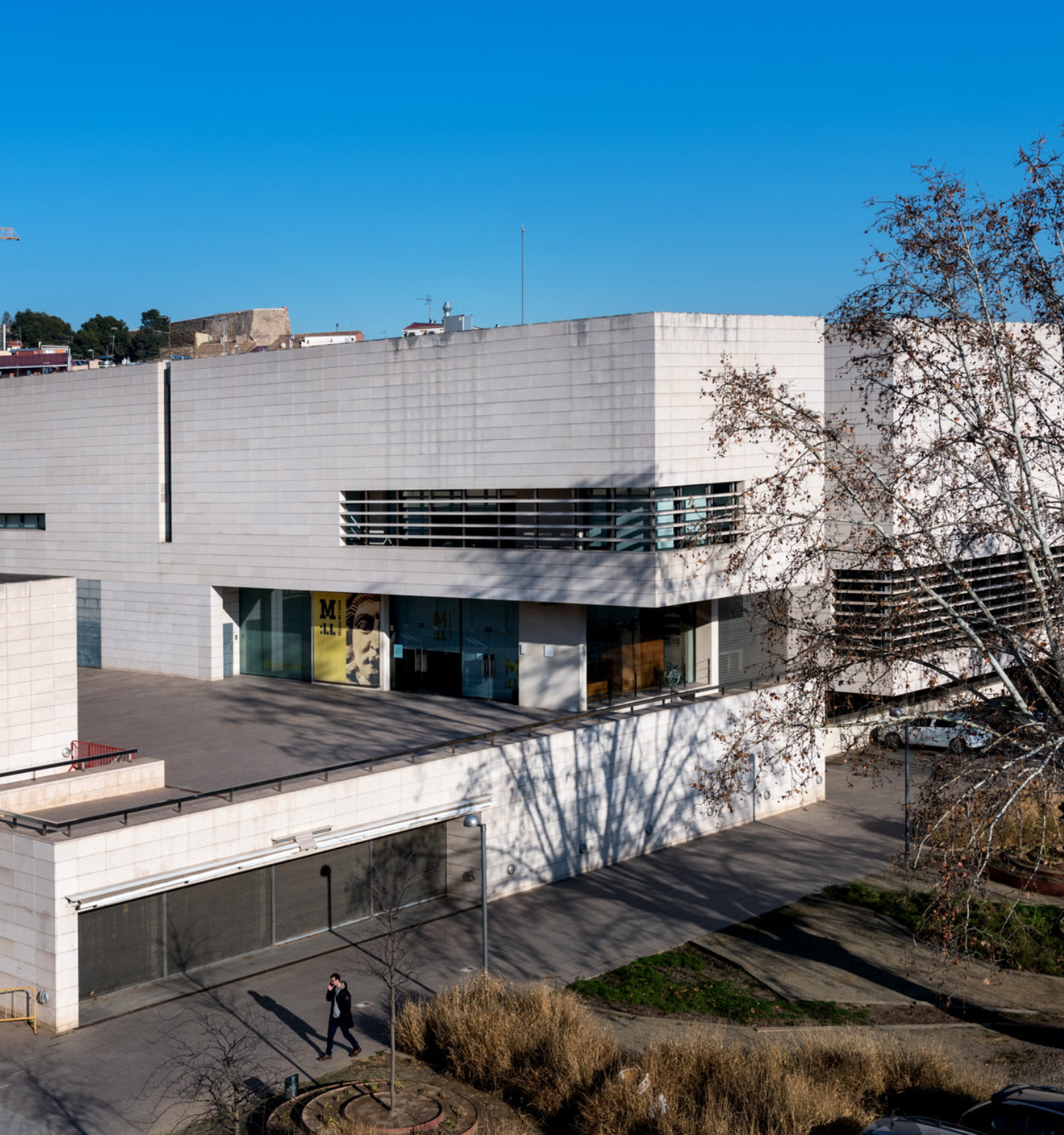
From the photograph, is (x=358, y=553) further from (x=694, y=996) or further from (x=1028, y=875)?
(x=1028, y=875)

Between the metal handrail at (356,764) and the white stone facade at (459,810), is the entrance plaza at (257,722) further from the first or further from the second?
the white stone facade at (459,810)

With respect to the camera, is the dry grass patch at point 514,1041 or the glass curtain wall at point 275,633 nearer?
the dry grass patch at point 514,1041

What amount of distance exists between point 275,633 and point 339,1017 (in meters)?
19.1

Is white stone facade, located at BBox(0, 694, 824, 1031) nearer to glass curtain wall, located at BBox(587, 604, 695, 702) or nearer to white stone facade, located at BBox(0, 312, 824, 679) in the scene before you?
glass curtain wall, located at BBox(587, 604, 695, 702)

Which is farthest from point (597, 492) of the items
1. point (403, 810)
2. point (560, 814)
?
point (403, 810)

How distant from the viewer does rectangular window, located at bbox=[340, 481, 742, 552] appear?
2892cm

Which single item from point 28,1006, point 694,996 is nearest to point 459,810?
point 694,996

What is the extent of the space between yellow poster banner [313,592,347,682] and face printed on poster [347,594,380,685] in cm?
18

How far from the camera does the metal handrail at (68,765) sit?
65.4ft

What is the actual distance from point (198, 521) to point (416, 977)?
61.7ft

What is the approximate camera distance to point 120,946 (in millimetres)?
19219

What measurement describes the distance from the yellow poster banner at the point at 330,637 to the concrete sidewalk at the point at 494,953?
1060 centimetres

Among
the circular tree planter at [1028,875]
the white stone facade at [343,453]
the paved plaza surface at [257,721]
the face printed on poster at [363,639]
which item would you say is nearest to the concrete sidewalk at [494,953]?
the circular tree planter at [1028,875]

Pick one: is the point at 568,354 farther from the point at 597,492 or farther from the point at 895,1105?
the point at 895,1105
